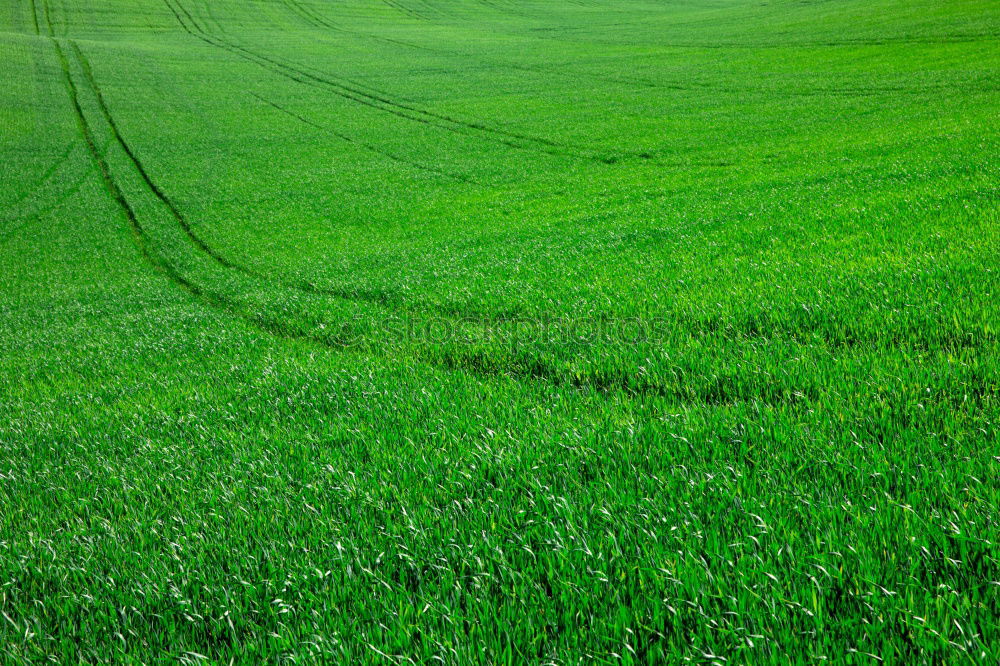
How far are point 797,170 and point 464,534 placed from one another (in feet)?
72.0

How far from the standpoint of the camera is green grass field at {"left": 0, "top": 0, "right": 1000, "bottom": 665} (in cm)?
329

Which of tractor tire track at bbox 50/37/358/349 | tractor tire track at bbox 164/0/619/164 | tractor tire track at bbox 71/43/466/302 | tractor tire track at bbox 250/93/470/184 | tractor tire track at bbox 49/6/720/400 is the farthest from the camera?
tractor tire track at bbox 164/0/619/164

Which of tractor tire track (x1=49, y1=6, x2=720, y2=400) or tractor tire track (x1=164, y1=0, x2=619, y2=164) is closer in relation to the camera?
tractor tire track (x1=49, y1=6, x2=720, y2=400)

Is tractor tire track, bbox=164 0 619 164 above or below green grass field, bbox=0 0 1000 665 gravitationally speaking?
above

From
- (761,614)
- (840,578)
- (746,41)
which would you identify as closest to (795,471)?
(840,578)

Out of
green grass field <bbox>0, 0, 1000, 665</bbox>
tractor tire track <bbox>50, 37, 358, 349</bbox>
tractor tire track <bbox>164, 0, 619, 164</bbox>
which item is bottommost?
tractor tire track <bbox>50, 37, 358, 349</bbox>

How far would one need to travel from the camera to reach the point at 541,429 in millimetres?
5773

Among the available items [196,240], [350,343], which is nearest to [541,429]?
[350,343]

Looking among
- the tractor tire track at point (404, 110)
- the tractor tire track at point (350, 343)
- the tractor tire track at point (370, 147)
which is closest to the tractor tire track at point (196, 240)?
the tractor tire track at point (350, 343)

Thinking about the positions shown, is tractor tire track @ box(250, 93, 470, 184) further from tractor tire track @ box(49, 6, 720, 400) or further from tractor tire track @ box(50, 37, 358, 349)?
tractor tire track @ box(50, 37, 358, 349)

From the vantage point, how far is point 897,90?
39.3 metres

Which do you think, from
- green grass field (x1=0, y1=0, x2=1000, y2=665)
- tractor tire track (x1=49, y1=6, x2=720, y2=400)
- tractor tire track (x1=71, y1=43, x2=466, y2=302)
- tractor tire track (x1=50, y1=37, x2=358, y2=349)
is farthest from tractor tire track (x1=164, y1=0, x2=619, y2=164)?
tractor tire track (x1=50, y1=37, x2=358, y2=349)

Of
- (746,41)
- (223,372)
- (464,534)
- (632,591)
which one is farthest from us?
(746,41)

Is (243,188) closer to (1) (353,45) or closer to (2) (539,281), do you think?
(2) (539,281)
